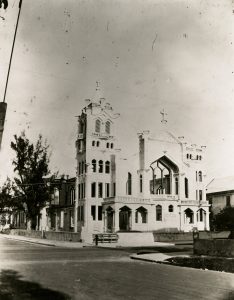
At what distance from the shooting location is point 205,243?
73.7 feet

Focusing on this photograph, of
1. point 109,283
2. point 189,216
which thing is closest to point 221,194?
point 189,216

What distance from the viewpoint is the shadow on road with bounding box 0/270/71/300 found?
9797 mm

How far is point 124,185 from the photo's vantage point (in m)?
53.4

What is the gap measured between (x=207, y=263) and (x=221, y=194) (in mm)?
50588

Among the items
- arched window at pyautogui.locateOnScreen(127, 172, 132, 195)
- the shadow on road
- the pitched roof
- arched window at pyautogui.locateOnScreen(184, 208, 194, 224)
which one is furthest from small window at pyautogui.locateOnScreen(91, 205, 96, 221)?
the shadow on road

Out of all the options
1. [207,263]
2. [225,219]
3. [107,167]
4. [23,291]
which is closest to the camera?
[23,291]

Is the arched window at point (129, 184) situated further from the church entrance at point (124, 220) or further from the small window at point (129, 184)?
the church entrance at point (124, 220)

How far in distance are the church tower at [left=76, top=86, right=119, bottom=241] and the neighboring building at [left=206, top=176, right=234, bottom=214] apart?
2175 centimetres

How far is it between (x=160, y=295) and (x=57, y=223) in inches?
2246

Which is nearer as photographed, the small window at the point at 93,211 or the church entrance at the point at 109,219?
the church entrance at the point at 109,219

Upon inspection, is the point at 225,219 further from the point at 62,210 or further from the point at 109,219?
the point at 62,210

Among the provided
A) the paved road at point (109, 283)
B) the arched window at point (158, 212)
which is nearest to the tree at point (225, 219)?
the arched window at point (158, 212)

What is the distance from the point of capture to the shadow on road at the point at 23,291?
980cm

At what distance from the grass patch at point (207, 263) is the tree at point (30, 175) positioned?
3441 cm
